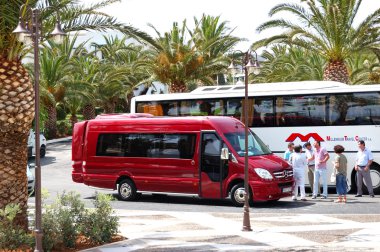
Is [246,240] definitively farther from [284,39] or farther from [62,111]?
[62,111]

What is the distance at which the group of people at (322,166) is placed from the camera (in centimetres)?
1994

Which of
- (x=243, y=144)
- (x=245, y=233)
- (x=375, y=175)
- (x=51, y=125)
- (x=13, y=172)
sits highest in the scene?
(x=51, y=125)

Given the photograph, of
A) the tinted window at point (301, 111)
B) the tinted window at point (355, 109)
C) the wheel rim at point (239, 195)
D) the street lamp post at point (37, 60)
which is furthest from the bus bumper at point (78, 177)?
the street lamp post at point (37, 60)

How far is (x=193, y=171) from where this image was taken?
67.1 feet

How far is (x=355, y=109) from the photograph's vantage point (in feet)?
73.2

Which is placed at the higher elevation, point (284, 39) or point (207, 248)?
point (284, 39)

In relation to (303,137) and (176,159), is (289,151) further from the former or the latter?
(176,159)

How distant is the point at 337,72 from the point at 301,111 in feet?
26.6

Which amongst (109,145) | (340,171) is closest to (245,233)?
(340,171)

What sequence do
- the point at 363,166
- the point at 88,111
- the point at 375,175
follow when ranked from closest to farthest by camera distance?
the point at 363,166 < the point at 375,175 < the point at 88,111

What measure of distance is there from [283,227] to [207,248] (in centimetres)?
313

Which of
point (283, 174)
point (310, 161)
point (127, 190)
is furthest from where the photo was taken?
point (127, 190)

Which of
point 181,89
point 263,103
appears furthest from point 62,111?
point 263,103

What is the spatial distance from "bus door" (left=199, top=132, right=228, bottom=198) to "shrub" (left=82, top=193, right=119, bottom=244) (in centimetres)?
671
